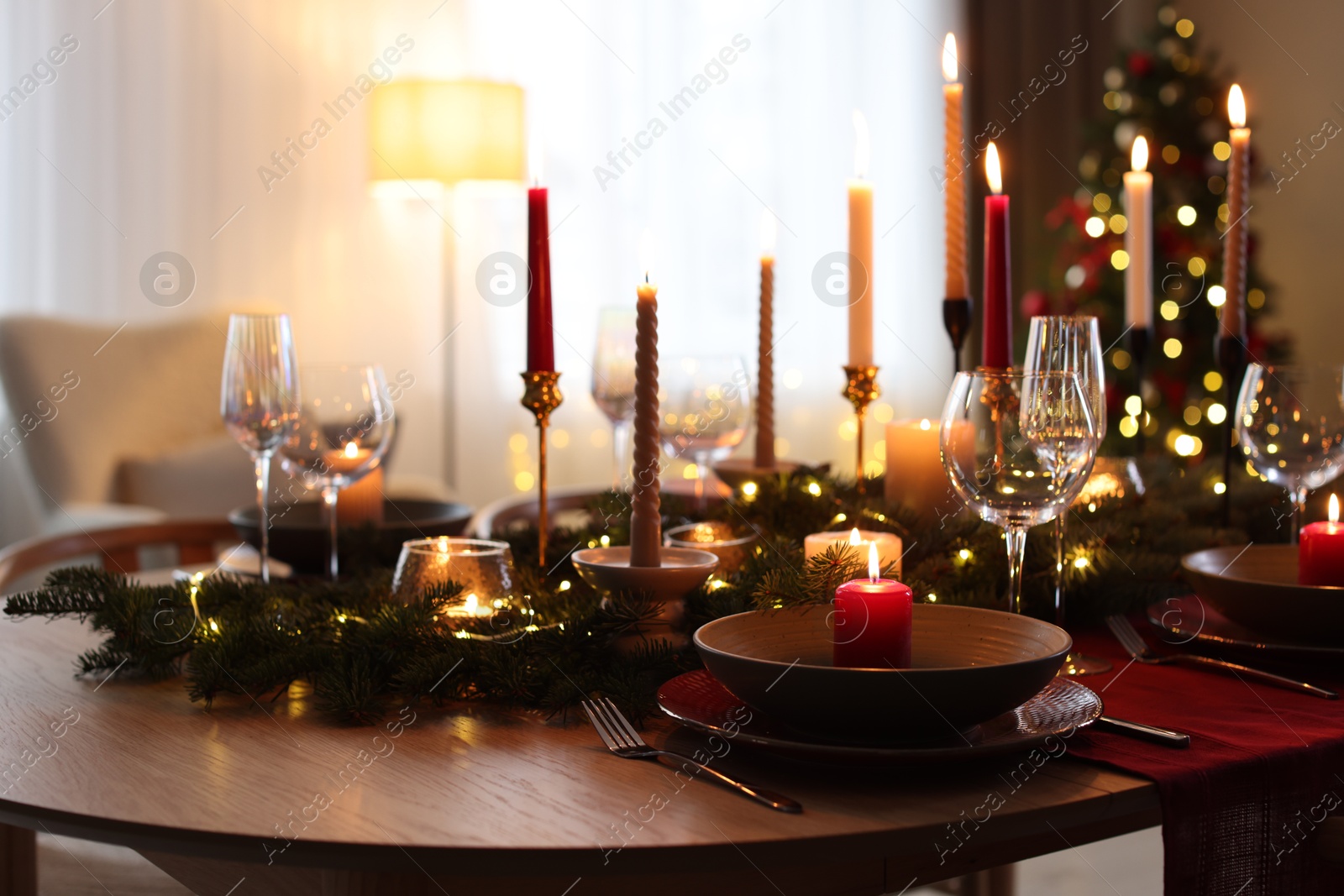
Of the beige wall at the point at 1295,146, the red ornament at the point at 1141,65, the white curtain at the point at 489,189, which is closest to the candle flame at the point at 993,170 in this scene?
the white curtain at the point at 489,189

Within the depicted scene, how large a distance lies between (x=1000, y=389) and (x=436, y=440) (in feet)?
10.6

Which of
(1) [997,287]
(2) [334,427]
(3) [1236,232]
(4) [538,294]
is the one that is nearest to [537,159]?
(4) [538,294]

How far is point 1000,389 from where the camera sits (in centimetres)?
92

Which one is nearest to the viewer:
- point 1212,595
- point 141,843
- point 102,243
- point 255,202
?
point 141,843

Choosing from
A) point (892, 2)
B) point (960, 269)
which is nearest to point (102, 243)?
point (960, 269)

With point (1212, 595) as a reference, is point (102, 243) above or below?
above

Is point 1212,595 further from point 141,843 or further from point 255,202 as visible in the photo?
point 255,202

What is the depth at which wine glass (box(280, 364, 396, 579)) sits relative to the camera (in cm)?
125

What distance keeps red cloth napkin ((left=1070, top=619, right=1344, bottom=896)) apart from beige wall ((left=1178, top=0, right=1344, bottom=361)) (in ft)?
13.9

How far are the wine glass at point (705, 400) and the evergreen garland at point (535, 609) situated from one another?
11 cm

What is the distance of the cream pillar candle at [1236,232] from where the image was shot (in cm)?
142

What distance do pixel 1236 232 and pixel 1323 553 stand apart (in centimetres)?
53

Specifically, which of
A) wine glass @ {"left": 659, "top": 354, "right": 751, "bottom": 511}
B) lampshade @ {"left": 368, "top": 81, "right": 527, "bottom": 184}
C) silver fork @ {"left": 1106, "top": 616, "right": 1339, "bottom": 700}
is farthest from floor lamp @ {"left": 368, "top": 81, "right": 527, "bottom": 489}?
silver fork @ {"left": 1106, "top": 616, "right": 1339, "bottom": 700}

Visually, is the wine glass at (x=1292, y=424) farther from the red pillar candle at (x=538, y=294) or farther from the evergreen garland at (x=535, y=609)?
the red pillar candle at (x=538, y=294)
